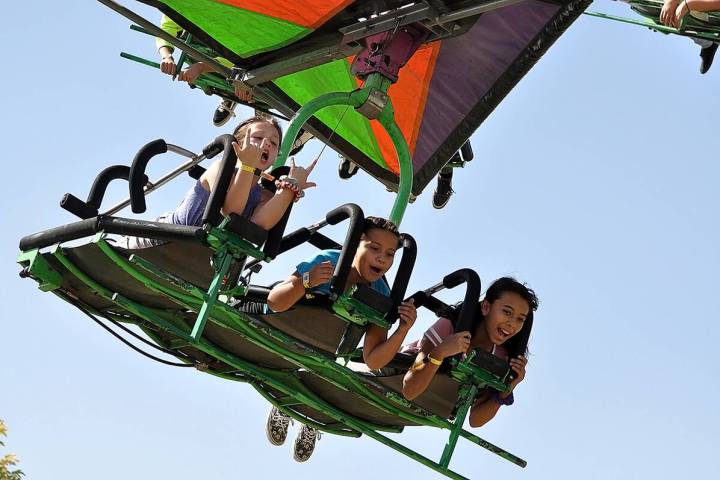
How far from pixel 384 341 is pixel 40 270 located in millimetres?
1922

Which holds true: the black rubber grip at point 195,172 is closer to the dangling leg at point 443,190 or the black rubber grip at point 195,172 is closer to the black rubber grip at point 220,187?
the black rubber grip at point 220,187

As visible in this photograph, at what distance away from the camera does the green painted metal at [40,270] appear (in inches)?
328

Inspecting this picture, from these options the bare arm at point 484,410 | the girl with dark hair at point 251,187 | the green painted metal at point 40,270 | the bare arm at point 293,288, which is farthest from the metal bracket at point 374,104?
the green painted metal at point 40,270

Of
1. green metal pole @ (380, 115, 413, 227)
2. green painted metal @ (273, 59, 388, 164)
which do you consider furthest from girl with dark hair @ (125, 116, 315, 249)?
green painted metal @ (273, 59, 388, 164)

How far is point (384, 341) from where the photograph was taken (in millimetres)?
8469

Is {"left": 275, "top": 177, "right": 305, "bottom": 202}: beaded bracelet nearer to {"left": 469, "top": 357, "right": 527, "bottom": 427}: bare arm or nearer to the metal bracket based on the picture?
the metal bracket

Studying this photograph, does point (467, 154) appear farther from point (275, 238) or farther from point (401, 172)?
point (275, 238)

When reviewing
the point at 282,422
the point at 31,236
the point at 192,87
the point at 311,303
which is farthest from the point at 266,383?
the point at 192,87

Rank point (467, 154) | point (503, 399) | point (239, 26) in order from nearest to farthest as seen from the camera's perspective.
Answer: point (503, 399) < point (239, 26) < point (467, 154)

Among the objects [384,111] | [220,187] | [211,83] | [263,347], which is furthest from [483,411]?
[211,83]

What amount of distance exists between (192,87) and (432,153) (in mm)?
4169

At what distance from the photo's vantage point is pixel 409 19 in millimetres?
8930

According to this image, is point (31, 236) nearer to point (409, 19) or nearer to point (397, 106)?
point (409, 19)

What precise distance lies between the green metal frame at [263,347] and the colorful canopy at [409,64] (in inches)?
74.7
